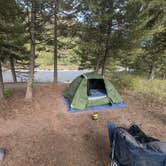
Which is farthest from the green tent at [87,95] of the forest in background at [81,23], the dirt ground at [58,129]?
the forest in background at [81,23]

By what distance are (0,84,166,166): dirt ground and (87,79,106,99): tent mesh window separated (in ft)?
2.27

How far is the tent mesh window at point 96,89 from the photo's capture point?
634cm

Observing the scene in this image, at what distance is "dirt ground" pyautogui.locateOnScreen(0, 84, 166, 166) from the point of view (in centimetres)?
362

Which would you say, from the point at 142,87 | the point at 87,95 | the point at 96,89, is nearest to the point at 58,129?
the point at 87,95

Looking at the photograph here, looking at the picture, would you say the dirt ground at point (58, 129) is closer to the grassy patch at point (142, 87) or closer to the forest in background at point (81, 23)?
the forest in background at point (81, 23)

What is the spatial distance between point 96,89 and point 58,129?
2.91 metres

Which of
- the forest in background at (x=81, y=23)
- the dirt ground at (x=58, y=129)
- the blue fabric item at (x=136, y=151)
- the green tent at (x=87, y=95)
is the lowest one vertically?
the dirt ground at (x=58, y=129)

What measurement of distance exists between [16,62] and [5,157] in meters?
9.39

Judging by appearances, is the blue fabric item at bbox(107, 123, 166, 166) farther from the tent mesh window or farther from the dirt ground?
the tent mesh window

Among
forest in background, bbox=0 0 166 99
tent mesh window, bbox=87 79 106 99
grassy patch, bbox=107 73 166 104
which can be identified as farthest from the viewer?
grassy patch, bbox=107 73 166 104

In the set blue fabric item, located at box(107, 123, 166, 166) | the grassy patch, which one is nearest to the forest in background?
the grassy patch

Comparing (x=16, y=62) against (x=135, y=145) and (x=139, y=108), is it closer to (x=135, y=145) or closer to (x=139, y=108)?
(x=139, y=108)

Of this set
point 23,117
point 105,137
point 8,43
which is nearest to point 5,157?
point 23,117

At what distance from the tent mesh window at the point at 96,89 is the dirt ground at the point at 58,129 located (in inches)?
27.3
